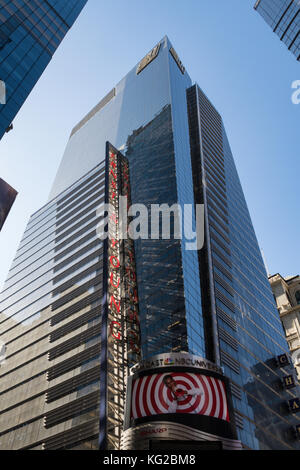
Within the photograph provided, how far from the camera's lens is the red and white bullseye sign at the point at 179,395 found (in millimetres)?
28047

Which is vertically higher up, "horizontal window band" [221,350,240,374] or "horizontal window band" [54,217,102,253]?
"horizontal window band" [54,217,102,253]

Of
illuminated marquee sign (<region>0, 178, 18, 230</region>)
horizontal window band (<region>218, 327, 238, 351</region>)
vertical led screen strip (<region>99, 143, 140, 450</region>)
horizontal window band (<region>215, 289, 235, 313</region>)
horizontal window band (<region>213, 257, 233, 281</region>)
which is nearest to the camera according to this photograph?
vertical led screen strip (<region>99, 143, 140, 450</region>)

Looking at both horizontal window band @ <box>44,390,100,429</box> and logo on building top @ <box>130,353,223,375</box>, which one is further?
horizontal window band @ <box>44,390,100,429</box>

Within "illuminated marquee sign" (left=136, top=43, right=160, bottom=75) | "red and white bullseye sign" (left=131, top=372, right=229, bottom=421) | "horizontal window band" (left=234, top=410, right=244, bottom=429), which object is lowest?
"red and white bullseye sign" (left=131, top=372, right=229, bottom=421)

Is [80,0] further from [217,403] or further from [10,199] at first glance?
[217,403]

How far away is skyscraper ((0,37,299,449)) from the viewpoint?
4428 cm

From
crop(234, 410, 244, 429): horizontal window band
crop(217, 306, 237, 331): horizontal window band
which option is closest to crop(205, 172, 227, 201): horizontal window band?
crop(217, 306, 237, 331): horizontal window band

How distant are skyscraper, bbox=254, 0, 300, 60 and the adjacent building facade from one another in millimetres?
56284

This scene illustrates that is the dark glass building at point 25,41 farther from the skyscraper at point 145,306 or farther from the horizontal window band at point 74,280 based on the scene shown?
the horizontal window band at point 74,280

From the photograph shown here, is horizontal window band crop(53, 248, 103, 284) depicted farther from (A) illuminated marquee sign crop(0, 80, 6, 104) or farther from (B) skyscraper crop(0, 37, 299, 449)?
(A) illuminated marquee sign crop(0, 80, 6, 104)

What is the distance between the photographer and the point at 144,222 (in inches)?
2512

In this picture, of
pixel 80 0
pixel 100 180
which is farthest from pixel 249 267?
pixel 80 0

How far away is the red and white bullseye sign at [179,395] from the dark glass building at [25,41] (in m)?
39.7

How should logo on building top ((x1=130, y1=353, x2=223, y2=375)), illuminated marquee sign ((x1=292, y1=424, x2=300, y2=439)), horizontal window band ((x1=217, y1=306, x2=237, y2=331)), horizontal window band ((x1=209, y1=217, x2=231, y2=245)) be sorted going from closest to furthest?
logo on building top ((x1=130, y1=353, x2=223, y2=375))
illuminated marquee sign ((x1=292, y1=424, x2=300, y2=439))
horizontal window band ((x1=217, y1=306, x2=237, y2=331))
horizontal window band ((x1=209, y1=217, x2=231, y2=245))
